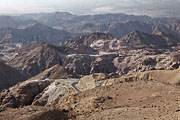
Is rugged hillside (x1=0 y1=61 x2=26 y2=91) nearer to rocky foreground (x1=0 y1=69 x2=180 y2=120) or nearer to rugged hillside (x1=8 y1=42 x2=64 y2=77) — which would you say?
rugged hillside (x1=8 y1=42 x2=64 y2=77)

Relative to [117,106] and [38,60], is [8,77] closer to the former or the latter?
[38,60]

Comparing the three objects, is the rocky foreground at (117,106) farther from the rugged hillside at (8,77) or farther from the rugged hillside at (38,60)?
the rugged hillside at (38,60)

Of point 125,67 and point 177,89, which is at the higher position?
point 177,89

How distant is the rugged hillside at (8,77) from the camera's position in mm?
104050

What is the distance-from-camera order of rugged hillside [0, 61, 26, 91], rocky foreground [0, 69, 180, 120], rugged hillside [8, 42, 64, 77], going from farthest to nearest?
rugged hillside [8, 42, 64, 77], rugged hillside [0, 61, 26, 91], rocky foreground [0, 69, 180, 120]

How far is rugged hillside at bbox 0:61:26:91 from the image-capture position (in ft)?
341

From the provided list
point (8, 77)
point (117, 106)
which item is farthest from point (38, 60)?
point (117, 106)

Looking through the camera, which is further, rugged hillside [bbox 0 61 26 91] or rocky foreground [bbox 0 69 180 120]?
rugged hillside [bbox 0 61 26 91]

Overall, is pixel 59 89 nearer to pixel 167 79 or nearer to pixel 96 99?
pixel 167 79

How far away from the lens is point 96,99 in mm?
21859

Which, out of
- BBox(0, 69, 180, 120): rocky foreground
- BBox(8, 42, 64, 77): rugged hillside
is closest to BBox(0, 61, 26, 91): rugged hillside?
BBox(8, 42, 64, 77): rugged hillside

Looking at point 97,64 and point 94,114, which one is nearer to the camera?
point 94,114

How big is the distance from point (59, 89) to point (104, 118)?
1199 inches

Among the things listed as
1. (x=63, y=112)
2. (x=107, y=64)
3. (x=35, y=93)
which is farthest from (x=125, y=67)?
(x=63, y=112)
